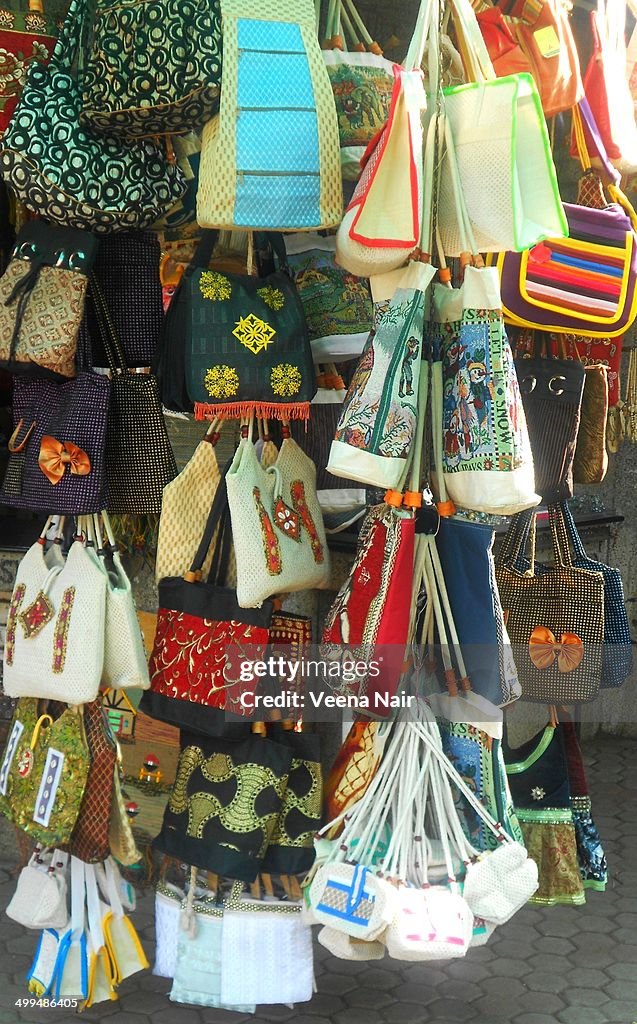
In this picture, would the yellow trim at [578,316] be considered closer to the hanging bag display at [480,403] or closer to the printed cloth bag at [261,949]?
the hanging bag display at [480,403]

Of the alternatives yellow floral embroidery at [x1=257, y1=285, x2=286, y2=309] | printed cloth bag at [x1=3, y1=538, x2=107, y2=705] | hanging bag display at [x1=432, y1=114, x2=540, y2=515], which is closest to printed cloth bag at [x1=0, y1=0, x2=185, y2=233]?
yellow floral embroidery at [x1=257, y1=285, x2=286, y2=309]

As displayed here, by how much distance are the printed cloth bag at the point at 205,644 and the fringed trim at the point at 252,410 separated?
0.20 m

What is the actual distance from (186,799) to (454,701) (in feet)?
2.48

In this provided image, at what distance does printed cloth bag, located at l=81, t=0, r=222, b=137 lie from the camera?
2.79 meters

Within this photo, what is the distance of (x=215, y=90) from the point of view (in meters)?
2.83

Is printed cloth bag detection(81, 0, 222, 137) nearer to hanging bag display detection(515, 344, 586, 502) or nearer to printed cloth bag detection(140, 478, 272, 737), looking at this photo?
printed cloth bag detection(140, 478, 272, 737)

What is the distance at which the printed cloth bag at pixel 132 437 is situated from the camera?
3.17 metres

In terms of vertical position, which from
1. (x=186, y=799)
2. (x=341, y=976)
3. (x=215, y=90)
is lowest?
(x=341, y=976)

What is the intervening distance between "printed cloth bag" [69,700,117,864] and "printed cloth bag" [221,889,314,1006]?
0.38 meters

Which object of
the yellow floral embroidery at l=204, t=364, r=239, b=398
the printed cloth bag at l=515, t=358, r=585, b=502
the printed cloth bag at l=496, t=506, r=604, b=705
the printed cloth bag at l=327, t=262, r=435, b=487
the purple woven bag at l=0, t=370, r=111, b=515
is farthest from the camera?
the printed cloth bag at l=496, t=506, r=604, b=705

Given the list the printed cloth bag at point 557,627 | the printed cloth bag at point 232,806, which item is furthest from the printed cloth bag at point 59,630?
the printed cloth bag at point 557,627

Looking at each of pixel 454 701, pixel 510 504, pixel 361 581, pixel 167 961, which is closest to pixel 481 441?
pixel 510 504

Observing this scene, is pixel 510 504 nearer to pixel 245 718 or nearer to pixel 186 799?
pixel 245 718

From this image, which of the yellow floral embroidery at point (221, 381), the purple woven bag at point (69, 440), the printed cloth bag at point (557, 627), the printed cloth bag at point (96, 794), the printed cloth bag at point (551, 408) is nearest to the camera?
the yellow floral embroidery at point (221, 381)
